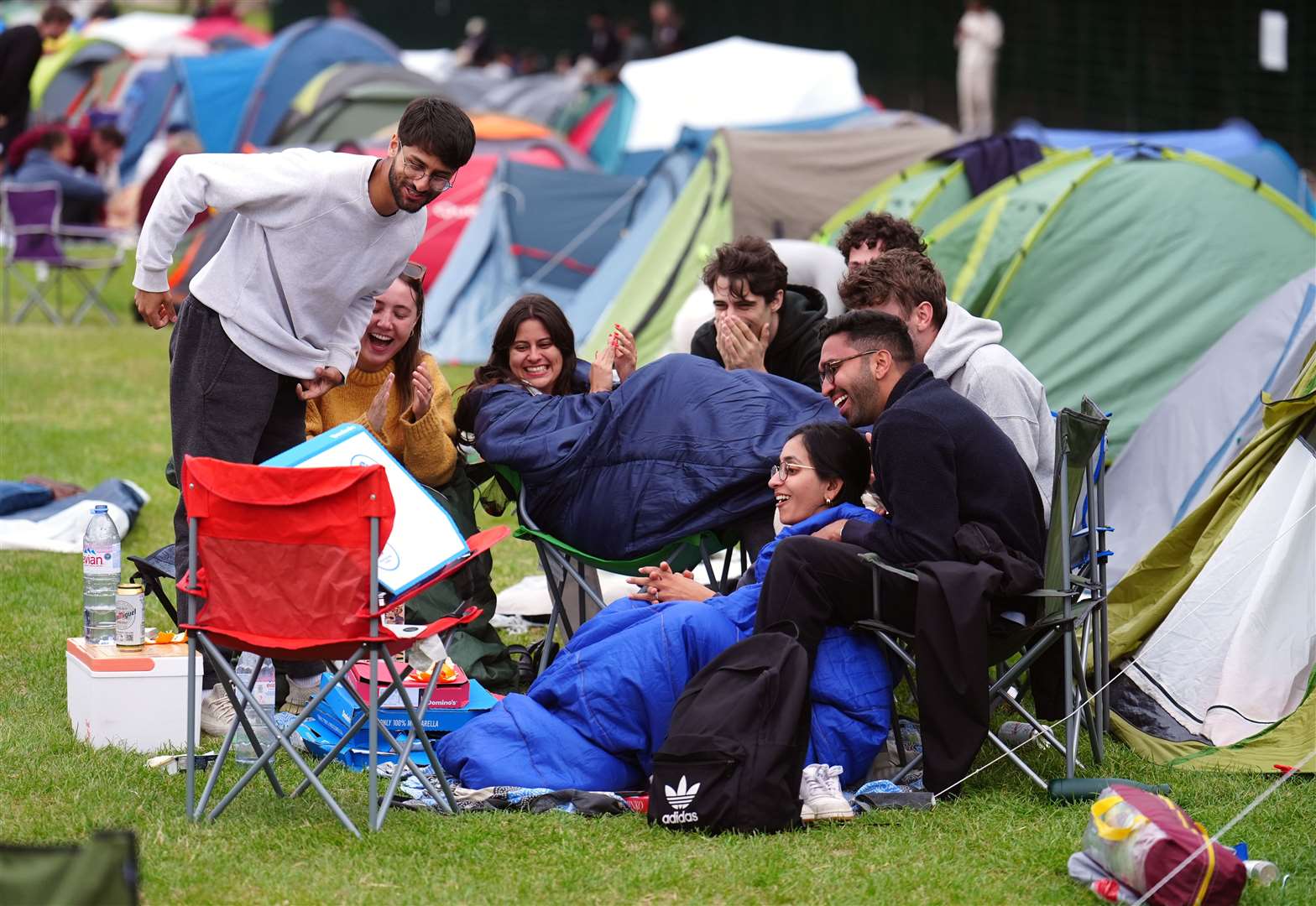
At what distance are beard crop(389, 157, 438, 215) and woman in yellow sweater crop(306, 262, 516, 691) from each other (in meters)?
0.69

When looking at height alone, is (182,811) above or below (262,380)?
below

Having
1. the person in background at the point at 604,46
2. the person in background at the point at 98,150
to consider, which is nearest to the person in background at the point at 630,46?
the person in background at the point at 604,46

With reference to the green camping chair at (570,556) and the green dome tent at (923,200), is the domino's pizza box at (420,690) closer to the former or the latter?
the green camping chair at (570,556)

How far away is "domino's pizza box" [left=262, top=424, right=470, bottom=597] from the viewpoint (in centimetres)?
366

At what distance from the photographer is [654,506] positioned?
15.0 feet

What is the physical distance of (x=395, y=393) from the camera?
4727 millimetres

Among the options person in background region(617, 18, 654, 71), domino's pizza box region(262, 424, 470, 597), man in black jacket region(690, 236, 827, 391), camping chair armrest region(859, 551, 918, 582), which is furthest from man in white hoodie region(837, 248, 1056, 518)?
person in background region(617, 18, 654, 71)

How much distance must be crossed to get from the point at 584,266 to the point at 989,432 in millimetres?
6972

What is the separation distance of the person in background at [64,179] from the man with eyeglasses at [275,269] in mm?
8939

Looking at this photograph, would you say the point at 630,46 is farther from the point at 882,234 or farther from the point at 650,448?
the point at 650,448

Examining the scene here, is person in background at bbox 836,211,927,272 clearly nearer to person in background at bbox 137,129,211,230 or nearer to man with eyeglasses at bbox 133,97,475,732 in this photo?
man with eyeglasses at bbox 133,97,475,732

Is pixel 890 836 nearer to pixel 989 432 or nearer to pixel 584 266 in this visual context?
pixel 989 432

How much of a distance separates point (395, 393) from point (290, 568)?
140 centimetres

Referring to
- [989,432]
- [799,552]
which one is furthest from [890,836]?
[989,432]
